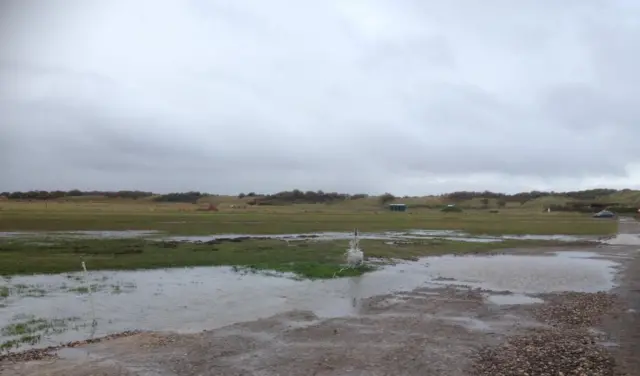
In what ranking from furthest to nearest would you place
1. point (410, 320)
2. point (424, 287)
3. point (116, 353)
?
point (424, 287) → point (410, 320) → point (116, 353)

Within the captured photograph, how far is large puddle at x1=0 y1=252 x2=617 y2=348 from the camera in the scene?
16641 mm

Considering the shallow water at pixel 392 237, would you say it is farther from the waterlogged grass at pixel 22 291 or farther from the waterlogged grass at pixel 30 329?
the waterlogged grass at pixel 30 329

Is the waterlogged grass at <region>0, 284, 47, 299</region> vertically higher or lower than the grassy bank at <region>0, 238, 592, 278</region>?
lower

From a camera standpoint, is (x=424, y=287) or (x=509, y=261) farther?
(x=509, y=261)

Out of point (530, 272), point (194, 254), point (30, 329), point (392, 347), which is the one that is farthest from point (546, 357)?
point (194, 254)

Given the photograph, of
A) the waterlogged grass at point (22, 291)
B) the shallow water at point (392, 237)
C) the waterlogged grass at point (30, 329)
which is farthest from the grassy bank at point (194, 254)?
the waterlogged grass at point (30, 329)

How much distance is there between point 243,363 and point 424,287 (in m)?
14.1

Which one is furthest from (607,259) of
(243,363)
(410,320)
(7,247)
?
(7,247)

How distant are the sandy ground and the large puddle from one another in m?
1.68

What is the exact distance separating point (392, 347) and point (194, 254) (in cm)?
2332

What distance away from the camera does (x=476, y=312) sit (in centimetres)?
1933

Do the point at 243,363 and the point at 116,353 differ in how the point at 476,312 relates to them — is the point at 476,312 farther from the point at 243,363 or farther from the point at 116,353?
the point at 116,353

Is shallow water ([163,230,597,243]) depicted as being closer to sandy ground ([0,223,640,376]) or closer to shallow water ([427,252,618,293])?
shallow water ([427,252,618,293])

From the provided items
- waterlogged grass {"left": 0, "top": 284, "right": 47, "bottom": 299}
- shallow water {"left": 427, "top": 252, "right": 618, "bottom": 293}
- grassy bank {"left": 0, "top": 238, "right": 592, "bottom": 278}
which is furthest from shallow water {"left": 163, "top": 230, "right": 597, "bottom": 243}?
waterlogged grass {"left": 0, "top": 284, "right": 47, "bottom": 299}
